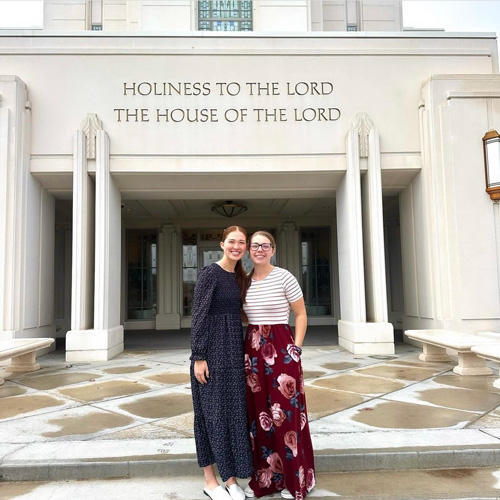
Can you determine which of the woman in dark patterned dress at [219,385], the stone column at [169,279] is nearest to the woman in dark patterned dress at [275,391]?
the woman in dark patterned dress at [219,385]

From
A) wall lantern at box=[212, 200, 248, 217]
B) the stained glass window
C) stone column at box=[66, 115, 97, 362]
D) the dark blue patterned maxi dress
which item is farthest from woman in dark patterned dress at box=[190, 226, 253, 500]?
the stained glass window

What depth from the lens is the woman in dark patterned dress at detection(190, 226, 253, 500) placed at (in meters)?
2.85

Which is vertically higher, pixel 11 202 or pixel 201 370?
pixel 11 202

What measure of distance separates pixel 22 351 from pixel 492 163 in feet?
29.0

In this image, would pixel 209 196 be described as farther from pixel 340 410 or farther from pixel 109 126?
pixel 340 410

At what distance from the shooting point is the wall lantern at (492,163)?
8352 millimetres

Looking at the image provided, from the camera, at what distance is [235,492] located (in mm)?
2848

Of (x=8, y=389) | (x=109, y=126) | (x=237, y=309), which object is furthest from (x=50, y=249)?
(x=237, y=309)

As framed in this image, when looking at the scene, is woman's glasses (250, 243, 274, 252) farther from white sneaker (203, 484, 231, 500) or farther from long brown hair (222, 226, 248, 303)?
white sneaker (203, 484, 231, 500)

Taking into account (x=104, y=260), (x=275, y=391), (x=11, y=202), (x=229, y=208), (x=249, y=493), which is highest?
(x=229, y=208)

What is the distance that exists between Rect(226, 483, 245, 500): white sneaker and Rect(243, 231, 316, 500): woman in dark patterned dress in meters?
0.10

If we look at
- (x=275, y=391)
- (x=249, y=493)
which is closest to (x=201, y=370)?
(x=275, y=391)

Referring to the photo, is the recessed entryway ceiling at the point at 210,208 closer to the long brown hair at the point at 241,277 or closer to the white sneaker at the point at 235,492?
the long brown hair at the point at 241,277

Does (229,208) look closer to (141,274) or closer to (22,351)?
(141,274)
